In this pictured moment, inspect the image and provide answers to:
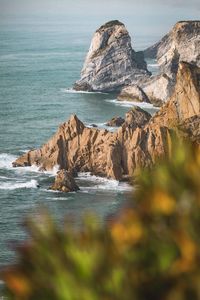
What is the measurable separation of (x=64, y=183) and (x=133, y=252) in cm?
8234

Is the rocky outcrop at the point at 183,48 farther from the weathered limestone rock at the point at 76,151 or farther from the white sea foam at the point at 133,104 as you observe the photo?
the weathered limestone rock at the point at 76,151

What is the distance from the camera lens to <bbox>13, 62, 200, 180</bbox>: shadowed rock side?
3789 inches

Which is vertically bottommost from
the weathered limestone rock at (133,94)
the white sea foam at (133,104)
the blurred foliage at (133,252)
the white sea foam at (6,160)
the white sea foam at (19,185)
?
the white sea foam at (19,185)

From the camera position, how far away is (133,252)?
34.5 ft

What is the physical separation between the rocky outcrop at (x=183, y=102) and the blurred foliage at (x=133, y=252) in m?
91.0

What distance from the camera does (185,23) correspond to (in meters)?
199

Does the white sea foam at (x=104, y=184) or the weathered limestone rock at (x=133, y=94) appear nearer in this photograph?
the white sea foam at (x=104, y=184)

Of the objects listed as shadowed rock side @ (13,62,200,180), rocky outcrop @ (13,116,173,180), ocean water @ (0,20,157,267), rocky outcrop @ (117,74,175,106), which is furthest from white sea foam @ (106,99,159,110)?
rocky outcrop @ (13,116,173,180)

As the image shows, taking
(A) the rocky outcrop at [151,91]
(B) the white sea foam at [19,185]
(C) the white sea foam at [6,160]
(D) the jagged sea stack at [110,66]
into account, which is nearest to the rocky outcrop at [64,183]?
(B) the white sea foam at [19,185]

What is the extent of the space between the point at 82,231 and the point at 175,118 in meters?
94.3

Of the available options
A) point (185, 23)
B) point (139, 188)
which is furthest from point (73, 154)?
point (185, 23)

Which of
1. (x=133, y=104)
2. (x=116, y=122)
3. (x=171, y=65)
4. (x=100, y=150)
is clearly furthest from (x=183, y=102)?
(x=171, y=65)

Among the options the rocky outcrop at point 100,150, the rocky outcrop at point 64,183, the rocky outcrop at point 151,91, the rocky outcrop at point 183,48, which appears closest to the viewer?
the rocky outcrop at point 64,183

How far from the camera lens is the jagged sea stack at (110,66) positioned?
19175cm
